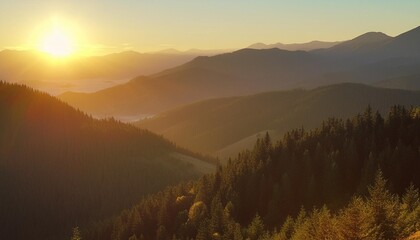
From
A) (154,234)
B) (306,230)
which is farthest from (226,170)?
(306,230)

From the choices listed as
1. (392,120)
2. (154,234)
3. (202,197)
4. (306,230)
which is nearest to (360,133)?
(392,120)

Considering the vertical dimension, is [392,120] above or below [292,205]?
above

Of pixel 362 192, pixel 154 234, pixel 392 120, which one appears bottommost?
pixel 154 234

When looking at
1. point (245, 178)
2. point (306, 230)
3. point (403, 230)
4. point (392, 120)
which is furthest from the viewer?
point (392, 120)

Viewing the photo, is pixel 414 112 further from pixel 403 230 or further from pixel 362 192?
pixel 403 230

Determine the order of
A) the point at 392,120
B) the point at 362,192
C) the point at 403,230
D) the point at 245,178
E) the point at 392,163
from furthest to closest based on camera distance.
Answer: the point at 392,120, the point at 245,178, the point at 392,163, the point at 362,192, the point at 403,230

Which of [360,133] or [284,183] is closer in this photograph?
[284,183]
